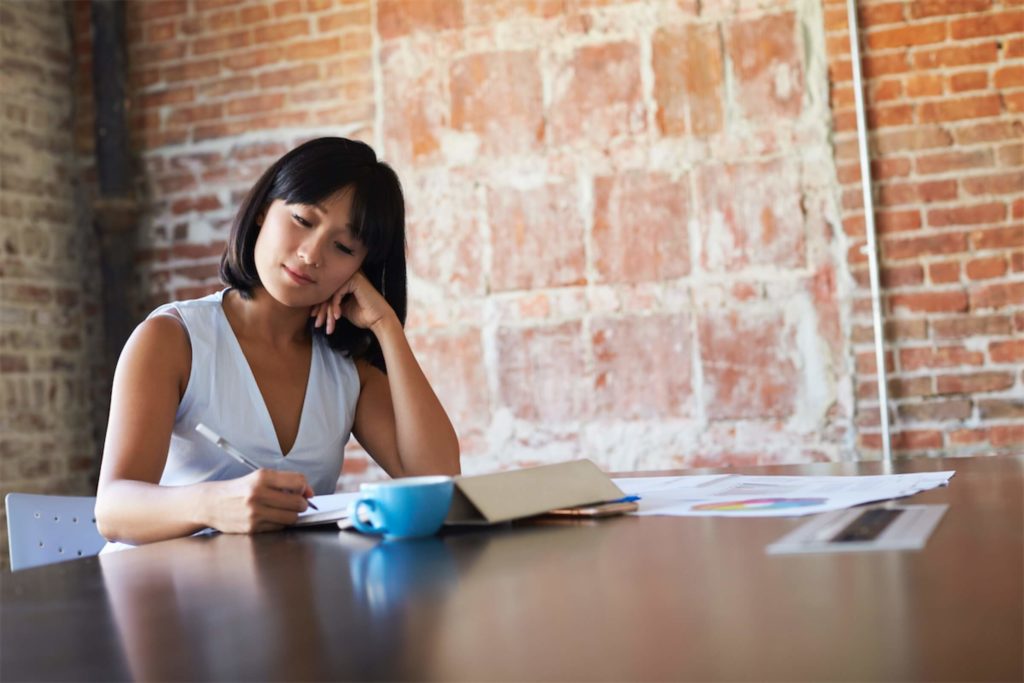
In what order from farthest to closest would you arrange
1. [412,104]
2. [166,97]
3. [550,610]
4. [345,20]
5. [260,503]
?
[166,97]
[345,20]
[412,104]
[260,503]
[550,610]

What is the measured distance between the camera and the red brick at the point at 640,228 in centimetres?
338

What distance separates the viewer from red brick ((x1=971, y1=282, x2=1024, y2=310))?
3131 mm

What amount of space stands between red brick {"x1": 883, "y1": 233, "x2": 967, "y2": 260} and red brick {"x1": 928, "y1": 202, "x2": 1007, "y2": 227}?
0.04 m

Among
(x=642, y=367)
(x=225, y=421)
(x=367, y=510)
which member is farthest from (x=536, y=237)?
(x=367, y=510)

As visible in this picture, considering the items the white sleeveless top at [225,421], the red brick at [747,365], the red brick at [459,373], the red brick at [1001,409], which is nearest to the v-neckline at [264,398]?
the white sleeveless top at [225,421]

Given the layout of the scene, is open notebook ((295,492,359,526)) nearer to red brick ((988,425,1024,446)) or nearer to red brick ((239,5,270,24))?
red brick ((988,425,1024,446))

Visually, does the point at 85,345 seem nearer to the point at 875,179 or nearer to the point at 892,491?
the point at 875,179

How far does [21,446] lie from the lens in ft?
12.2

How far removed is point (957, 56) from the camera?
3168 mm

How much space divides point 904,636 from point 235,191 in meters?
3.55

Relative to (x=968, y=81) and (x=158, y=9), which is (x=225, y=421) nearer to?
(x=968, y=81)

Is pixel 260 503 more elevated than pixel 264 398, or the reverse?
pixel 264 398

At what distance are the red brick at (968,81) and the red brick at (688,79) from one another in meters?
0.67

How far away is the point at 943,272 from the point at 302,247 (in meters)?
1.99
